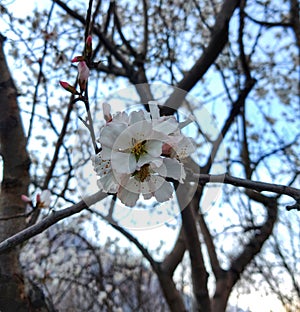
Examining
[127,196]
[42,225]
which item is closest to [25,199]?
[42,225]

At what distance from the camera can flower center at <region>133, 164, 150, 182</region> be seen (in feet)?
2.40

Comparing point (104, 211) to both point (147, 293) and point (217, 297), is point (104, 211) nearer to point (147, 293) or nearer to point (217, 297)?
point (217, 297)

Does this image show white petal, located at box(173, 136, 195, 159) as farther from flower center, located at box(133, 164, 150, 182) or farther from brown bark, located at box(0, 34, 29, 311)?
brown bark, located at box(0, 34, 29, 311)

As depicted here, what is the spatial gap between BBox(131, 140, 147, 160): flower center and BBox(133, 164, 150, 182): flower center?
28mm

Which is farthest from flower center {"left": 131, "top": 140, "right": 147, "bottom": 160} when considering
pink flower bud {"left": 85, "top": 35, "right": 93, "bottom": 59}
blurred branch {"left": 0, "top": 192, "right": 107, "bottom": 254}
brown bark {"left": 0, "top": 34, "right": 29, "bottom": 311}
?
brown bark {"left": 0, "top": 34, "right": 29, "bottom": 311}

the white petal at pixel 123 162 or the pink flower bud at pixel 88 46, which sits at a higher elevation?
the pink flower bud at pixel 88 46

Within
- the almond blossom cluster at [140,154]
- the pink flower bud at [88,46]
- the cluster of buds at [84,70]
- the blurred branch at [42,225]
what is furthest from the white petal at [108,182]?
the pink flower bud at [88,46]

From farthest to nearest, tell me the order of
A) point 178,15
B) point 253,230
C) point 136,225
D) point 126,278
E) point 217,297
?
1. point 126,278
2. point 178,15
3. point 253,230
4. point 217,297
5. point 136,225

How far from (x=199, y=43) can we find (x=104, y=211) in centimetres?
336

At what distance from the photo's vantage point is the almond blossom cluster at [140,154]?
0.71 m

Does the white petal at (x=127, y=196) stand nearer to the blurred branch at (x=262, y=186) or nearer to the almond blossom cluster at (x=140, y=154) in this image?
the almond blossom cluster at (x=140, y=154)

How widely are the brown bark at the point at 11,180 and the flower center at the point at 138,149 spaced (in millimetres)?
1145

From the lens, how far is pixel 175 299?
257cm

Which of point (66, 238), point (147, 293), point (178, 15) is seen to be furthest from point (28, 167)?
point (147, 293)
